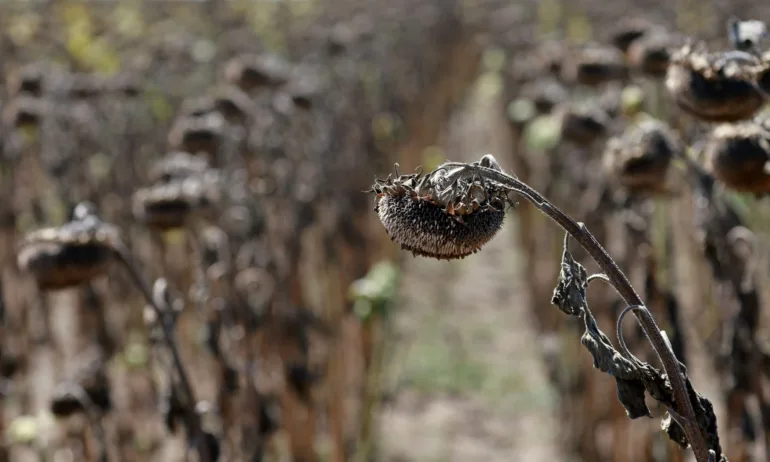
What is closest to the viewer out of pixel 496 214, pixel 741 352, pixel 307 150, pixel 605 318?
pixel 496 214

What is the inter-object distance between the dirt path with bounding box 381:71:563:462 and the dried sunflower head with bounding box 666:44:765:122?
10.4ft

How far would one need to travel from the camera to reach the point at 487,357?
607cm

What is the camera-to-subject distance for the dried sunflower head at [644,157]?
8.71 feet

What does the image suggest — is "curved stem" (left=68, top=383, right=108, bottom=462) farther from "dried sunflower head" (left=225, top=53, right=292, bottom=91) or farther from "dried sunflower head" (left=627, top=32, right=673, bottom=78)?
"dried sunflower head" (left=627, top=32, right=673, bottom=78)

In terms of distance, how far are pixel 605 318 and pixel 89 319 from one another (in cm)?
267

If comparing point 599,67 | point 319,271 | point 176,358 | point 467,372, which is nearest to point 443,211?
point 176,358

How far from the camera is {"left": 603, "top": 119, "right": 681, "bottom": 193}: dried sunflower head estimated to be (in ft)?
8.71

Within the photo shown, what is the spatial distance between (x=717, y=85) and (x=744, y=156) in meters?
0.18

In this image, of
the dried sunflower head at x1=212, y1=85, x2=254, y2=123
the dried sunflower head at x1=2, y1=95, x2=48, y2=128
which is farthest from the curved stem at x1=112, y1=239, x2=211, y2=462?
the dried sunflower head at x1=2, y1=95, x2=48, y2=128

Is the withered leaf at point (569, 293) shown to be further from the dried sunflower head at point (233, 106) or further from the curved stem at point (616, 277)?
the dried sunflower head at point (233, 106)

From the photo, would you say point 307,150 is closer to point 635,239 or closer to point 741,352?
point 635,239

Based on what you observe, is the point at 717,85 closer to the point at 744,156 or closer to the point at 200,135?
the point at 744,156

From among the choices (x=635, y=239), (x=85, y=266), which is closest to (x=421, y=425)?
(x=635, y=239)

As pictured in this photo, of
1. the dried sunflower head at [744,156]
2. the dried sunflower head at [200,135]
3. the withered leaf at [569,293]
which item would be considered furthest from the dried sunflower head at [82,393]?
the dried sunflower head at [744,156]
